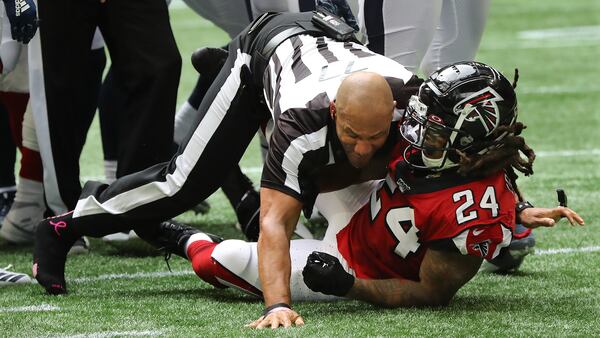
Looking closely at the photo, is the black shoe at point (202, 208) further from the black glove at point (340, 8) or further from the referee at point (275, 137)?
the black glove at point (340, 8)

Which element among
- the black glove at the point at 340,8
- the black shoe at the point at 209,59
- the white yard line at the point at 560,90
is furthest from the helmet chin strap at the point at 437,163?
the white yard line at the point at 560,90

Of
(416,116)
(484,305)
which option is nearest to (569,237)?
(484,305)

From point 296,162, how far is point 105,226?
0.88 metres

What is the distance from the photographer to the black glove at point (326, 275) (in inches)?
137

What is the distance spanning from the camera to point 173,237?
4.23m

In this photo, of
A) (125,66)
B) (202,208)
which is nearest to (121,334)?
(125,66)

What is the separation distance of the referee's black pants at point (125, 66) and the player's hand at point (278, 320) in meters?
1.18

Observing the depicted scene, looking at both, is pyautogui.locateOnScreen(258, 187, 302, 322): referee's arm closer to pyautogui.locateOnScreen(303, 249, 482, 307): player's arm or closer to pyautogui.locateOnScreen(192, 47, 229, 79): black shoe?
pyautogui.locateOnScreen(303, 249, 482, 307): player's arm

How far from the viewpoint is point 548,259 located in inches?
173

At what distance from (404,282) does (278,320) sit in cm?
49

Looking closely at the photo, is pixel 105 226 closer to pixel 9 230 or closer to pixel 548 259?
pixel 9 230

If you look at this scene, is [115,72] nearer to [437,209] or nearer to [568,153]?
[437,209]

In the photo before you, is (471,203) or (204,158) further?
(204,158)

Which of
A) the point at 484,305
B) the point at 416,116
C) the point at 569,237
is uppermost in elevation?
the point at 416,116
